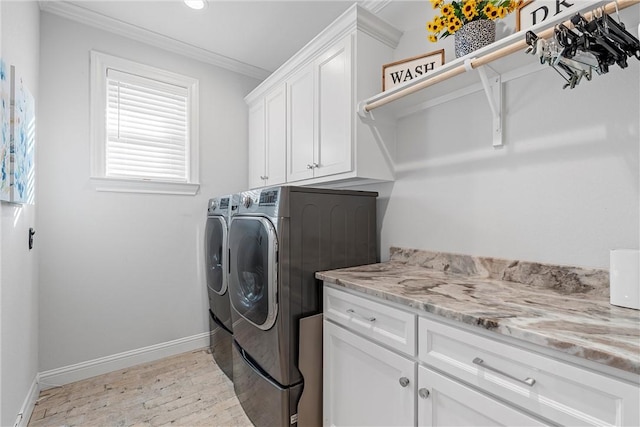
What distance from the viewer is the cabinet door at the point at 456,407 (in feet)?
2.67

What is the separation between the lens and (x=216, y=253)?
2266mm

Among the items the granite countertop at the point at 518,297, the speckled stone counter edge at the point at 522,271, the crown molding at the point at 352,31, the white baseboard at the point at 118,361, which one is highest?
the crown molding at the point at 352,31

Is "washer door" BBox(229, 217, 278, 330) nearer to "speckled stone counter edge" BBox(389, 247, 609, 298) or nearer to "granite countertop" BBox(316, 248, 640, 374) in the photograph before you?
"granite countertop" BBox(316, 248, 640, 374)

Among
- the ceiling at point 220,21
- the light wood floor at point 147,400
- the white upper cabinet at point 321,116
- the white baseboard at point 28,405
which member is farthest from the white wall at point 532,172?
the white baseboard at point 28,405

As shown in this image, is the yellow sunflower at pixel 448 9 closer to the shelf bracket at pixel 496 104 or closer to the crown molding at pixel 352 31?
the shelf bracket at pixel 496 104

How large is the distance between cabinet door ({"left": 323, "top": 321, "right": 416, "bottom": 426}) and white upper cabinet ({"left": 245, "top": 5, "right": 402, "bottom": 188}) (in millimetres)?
918

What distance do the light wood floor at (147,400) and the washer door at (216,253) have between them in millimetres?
644

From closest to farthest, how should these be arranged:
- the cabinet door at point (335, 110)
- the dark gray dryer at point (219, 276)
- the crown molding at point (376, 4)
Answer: the cabinet door at point (335, 110)
the crown molding at point (376, 4)
the dark gray dryer at point (219, 276)

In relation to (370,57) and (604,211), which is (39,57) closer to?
(370,57)

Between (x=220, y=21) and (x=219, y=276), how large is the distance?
1906 millimetres

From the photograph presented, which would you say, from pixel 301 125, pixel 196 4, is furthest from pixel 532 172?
pixel 196 4

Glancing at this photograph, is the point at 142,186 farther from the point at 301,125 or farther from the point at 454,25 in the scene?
the point at 454,25

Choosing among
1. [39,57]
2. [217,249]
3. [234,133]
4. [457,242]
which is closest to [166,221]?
[217,249]

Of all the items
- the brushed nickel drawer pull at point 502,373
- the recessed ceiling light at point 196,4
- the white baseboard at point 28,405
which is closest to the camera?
the brushed nickel drawer pull at point 502,373
